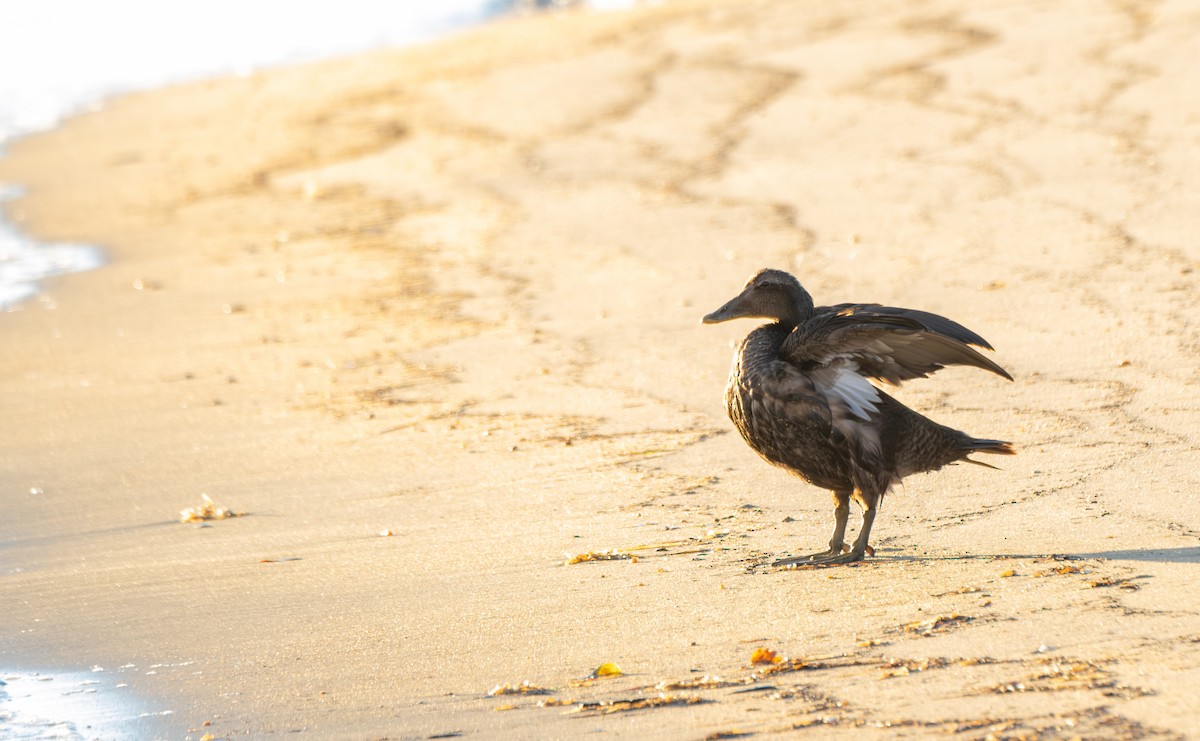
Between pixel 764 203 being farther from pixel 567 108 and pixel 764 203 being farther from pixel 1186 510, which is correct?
pixel 1186 510

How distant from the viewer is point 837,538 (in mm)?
3955

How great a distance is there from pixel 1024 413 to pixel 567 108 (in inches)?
271

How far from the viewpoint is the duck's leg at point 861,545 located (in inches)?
153

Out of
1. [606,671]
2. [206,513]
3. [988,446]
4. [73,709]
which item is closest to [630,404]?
[206,513]

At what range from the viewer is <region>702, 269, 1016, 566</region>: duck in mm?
3865

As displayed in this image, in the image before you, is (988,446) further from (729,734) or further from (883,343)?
(729,734)

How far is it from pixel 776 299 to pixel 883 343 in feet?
1.42

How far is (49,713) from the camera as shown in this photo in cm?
327

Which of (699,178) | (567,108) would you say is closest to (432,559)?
(699,178)

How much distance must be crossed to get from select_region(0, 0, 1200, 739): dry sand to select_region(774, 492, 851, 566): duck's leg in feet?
0.30

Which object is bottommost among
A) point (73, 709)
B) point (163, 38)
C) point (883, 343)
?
point (73, 709)

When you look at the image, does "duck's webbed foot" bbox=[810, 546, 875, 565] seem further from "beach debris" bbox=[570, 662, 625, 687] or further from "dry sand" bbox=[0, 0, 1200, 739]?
"beach debris" bbox=[570, 662, 625, 687]

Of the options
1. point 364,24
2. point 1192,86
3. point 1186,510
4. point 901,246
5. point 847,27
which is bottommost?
point 1186,510

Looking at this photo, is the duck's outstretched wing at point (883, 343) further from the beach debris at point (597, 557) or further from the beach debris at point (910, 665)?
the beach debris at point (910, 665)
